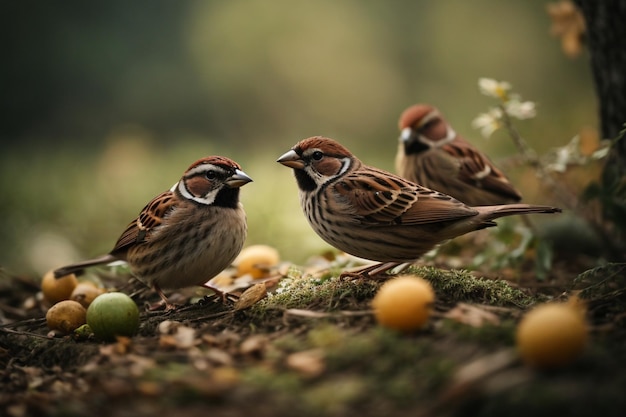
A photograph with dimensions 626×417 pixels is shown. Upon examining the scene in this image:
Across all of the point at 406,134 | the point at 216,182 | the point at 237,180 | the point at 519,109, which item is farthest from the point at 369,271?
the point at 519,109

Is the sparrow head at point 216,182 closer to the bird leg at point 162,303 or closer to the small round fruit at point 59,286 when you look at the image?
the bird leg at point 162,303

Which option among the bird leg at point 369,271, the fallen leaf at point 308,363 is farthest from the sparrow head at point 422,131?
the fallen leaf at point 308,363

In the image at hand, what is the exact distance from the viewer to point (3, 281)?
5.26 metres

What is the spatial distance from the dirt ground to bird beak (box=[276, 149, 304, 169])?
751mm

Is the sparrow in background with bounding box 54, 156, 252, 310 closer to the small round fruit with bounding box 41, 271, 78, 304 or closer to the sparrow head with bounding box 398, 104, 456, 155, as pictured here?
the small round fruit with bounding box 41, 271, 78, 304

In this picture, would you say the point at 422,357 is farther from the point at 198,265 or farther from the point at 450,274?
the point at 198,265

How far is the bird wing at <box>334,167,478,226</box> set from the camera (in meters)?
3.95

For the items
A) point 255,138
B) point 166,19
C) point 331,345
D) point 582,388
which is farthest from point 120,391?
point 166,19

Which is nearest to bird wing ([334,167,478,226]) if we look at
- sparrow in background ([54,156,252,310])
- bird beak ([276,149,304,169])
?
A: bird beak ([276,149,304,169])

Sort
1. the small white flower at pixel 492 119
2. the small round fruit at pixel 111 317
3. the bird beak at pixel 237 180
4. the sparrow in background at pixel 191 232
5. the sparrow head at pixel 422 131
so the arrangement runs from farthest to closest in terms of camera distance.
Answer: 1. the sparrow head at pixel 422 131
2. the small white flower at pixel 492 119
3. the bird beak at pixel 237 180
4. the sparrow in background at pixel 191 232
5. the small round fruit at pixel 111 317

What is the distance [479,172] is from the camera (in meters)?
5.24

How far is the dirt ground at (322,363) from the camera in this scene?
2.39 metres

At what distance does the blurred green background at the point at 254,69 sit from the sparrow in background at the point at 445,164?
4.80 metres

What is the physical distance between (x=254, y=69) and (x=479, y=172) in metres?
6.89
